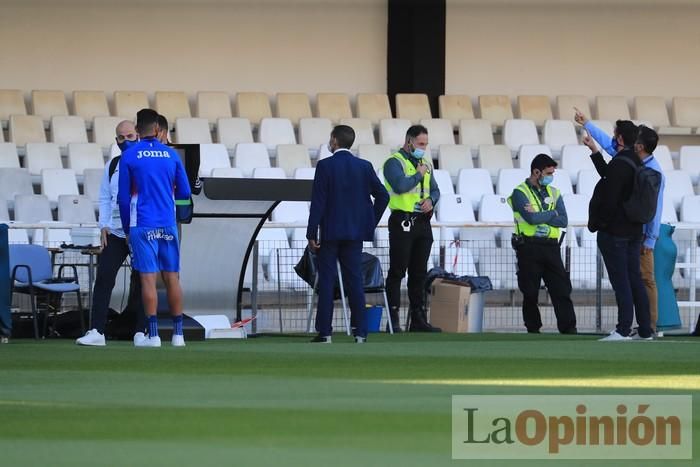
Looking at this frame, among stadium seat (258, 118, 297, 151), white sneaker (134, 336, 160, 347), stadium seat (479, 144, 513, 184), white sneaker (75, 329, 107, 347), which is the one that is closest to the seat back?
white sneaker (75, 329, 107, 347)

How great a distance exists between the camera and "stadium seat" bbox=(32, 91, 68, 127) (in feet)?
56.4

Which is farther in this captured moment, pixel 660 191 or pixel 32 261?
pixel 32 261

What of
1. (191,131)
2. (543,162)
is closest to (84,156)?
(191,131)

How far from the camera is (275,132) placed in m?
17.2

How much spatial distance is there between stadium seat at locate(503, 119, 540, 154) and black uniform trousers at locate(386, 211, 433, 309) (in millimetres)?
5700

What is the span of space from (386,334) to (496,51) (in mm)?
8619

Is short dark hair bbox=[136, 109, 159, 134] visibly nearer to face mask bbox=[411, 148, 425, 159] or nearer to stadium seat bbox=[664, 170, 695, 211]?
face mask bbox=[411, 148, 425, 159]

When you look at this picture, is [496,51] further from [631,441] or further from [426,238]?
[631,441]

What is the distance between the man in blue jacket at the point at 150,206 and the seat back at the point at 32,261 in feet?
6.72

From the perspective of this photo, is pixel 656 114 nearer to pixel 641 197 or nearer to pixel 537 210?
pixel 537 210

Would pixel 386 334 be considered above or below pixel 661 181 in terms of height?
below

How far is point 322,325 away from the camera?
10320mm

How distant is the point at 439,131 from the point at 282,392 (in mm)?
11590

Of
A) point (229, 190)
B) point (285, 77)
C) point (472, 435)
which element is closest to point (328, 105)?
point (285, 77)
